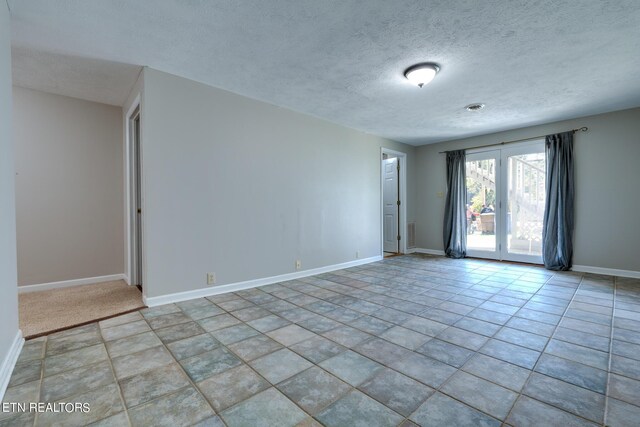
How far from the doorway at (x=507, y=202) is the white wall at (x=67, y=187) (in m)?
6.55

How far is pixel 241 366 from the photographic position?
194cm

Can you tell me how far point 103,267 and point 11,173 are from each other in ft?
8.07

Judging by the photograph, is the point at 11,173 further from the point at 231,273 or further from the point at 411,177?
the point at 411,177

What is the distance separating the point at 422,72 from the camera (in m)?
2.97

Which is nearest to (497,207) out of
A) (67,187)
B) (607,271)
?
(607,271)

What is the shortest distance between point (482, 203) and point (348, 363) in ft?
17.3

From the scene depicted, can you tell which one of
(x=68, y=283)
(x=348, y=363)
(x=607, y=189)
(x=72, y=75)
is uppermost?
(x=72, y=75)

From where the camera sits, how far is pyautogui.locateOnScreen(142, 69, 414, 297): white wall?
312cm

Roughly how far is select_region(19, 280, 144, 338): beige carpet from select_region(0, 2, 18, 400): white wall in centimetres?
50

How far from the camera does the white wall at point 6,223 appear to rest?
1.80m

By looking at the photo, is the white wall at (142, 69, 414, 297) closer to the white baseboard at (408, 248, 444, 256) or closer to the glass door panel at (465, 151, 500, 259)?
the white baseboard at (408, 248, 444, 256)

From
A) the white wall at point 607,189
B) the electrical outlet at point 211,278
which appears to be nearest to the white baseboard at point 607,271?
the white wall at point 607,189

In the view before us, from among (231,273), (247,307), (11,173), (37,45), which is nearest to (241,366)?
(247,307)

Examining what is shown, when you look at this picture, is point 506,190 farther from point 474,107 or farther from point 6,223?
point 6,223
